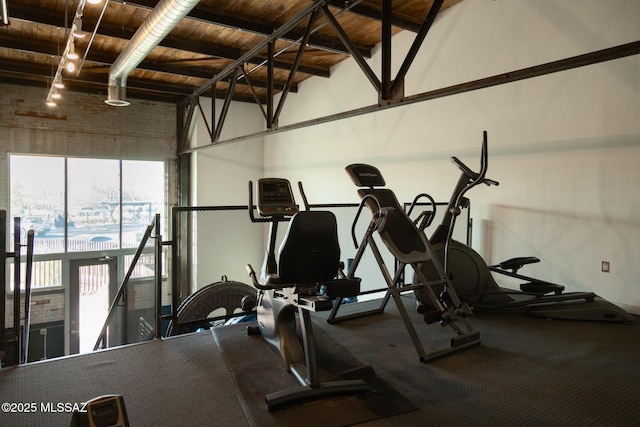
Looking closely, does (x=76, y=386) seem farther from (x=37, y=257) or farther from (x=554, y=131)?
(x=37, y=257)

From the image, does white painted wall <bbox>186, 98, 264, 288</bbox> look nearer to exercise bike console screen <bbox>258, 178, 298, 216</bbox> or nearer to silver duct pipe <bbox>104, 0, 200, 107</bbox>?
silver duct pipe <bbox>104, 0, 200, 107</bbox>

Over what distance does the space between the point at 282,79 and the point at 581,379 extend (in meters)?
7.36

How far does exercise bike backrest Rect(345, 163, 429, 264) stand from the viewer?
337 centimetres

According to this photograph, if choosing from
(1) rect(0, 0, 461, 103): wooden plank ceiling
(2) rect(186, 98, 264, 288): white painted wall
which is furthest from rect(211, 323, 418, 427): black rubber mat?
(2) rect(186, 98, 264, 288): white painted wall

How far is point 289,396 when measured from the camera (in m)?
2.36

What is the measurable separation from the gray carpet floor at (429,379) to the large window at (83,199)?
249 inches

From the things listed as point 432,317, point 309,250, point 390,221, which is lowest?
point 432,317

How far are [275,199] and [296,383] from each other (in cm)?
127

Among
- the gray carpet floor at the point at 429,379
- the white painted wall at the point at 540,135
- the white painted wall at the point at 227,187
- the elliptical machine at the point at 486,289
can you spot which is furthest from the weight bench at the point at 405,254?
the white painted wall at the point at 227,187

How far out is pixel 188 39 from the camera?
6.27 m

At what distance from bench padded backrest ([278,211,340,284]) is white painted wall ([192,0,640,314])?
9.87ft

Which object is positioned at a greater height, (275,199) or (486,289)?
(275,199)

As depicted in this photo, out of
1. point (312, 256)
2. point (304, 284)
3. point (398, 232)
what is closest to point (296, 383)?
point (304, 284)

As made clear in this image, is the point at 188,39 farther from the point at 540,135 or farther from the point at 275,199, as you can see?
the point at 540,135
